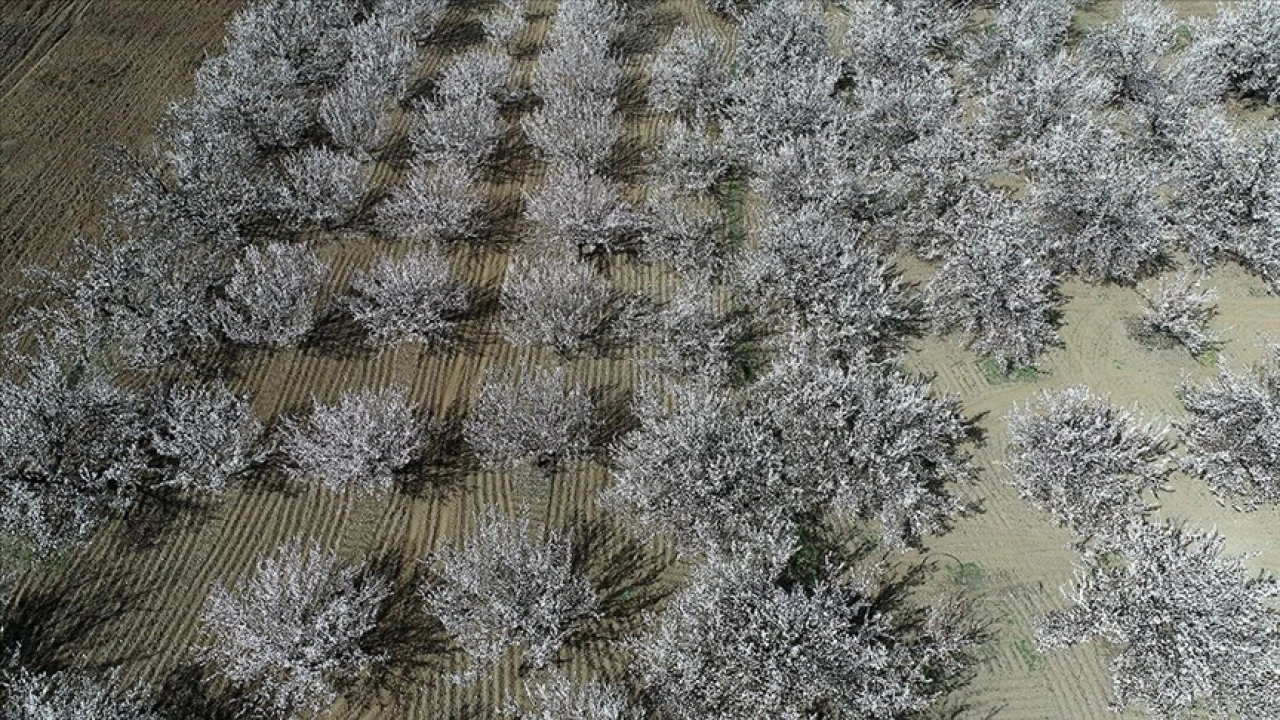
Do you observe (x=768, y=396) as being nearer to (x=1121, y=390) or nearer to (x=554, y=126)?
(x=1121, y=390)

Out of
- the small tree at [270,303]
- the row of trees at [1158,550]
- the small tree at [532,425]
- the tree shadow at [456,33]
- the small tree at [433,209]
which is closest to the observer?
the row of trees at [1158,550]

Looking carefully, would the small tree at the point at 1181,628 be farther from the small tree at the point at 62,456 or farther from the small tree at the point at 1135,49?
the small tree at the point at 62,456

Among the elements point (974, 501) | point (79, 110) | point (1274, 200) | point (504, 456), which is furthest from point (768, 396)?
point (79, 110)

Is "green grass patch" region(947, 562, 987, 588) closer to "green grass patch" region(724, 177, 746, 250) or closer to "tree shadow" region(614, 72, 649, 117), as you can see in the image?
"green grass patch" region(724, 177, 746, 250)

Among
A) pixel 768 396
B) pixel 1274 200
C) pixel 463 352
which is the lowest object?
pixel 463 352

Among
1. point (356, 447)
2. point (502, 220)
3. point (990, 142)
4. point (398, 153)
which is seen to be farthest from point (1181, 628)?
point (398, 153)

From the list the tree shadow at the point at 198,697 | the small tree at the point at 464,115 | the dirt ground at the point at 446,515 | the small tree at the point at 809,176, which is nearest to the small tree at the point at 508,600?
the dirt ground at the point at 446,515
